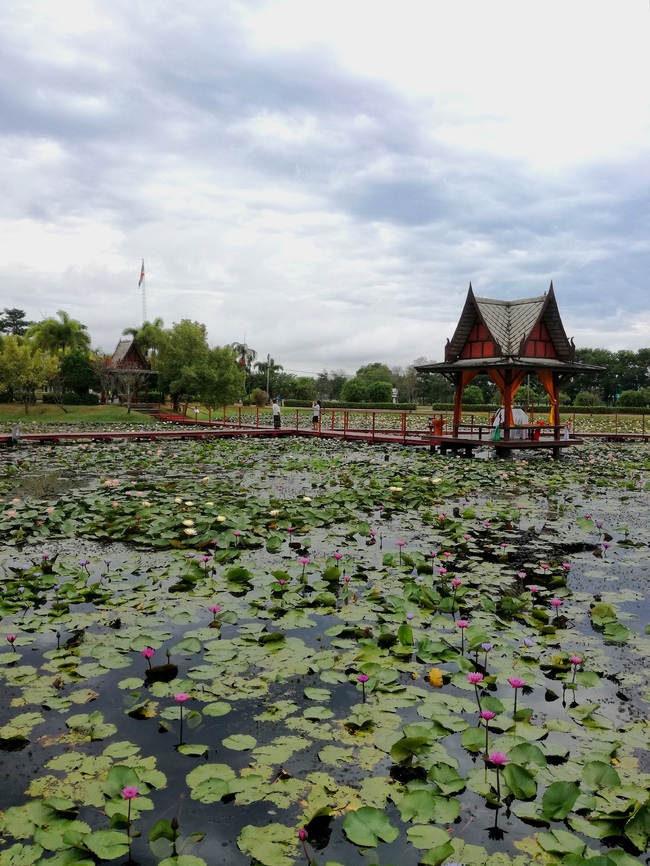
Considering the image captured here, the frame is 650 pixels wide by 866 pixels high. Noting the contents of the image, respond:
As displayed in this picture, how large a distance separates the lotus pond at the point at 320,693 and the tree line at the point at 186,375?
17633 mm

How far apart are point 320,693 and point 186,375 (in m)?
38.4

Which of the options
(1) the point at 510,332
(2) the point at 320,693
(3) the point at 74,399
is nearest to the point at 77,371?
(3) the point at 74,399

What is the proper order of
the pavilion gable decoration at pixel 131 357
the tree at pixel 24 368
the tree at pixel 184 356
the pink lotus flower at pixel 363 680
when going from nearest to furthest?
the pink lotus flower at pixel 363 680 → the tree at pixel 184 356 → the tree at pixel 24 368 → the pavilion gable decoration at pixel 131 357

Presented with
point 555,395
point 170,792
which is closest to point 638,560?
point 170,792

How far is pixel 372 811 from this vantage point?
2.59m

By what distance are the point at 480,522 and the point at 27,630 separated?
600 cm

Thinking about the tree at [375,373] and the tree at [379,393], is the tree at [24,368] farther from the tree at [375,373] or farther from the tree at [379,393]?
the tree at [375,373]

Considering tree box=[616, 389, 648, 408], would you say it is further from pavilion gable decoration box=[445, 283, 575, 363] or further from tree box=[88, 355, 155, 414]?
pavilion gable decoration box=[445, 283, 575, 363]

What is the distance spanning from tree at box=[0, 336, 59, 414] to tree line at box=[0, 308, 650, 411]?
6 cm

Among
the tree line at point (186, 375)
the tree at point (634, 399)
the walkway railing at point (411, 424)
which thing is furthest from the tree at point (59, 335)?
the tree at point (634, 399)

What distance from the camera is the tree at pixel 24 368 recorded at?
144 feet

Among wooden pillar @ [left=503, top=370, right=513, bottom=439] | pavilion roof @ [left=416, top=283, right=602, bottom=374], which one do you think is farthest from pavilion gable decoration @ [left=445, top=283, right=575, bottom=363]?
wooden pillar @ [left=503, top=370, right=513, bottom=439]

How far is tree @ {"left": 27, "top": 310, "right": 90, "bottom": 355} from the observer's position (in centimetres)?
5497

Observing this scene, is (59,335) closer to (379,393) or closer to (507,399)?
(379,393)
